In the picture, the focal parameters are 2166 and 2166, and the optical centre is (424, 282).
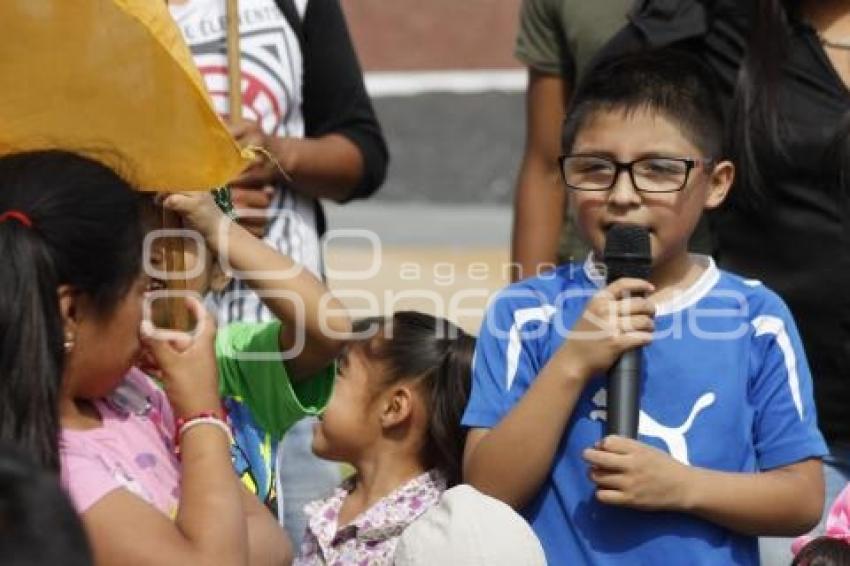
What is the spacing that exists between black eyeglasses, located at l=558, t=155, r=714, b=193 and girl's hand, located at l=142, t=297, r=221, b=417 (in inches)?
32.6

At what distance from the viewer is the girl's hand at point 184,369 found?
3.44 meters

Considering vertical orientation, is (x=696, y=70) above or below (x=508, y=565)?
above

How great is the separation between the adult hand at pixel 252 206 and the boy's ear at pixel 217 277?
27cm

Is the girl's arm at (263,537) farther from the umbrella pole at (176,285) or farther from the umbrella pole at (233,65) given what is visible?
the umbrella pole at (233,65)

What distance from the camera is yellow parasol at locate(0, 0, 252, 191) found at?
3.42 m

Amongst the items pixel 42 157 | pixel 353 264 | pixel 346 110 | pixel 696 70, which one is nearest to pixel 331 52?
pixel 346 110

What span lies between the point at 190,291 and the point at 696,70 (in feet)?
3.76

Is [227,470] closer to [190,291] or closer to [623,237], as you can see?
[190,291]

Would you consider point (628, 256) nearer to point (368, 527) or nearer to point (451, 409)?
point (451, 409)

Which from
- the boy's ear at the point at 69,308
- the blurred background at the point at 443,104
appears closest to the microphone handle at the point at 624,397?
the boy's ear at the point at 69,308

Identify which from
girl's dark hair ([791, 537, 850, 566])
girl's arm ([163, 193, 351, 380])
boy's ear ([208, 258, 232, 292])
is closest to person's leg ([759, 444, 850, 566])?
girl's dark hair ([791, 537, 850, 566])

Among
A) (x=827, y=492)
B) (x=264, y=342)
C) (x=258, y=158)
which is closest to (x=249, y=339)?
(x=264, y=342)

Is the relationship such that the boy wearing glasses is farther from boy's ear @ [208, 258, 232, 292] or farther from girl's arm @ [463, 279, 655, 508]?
boy's ear @ [208, 258, 232, 292]

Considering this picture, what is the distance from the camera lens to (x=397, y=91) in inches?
642
